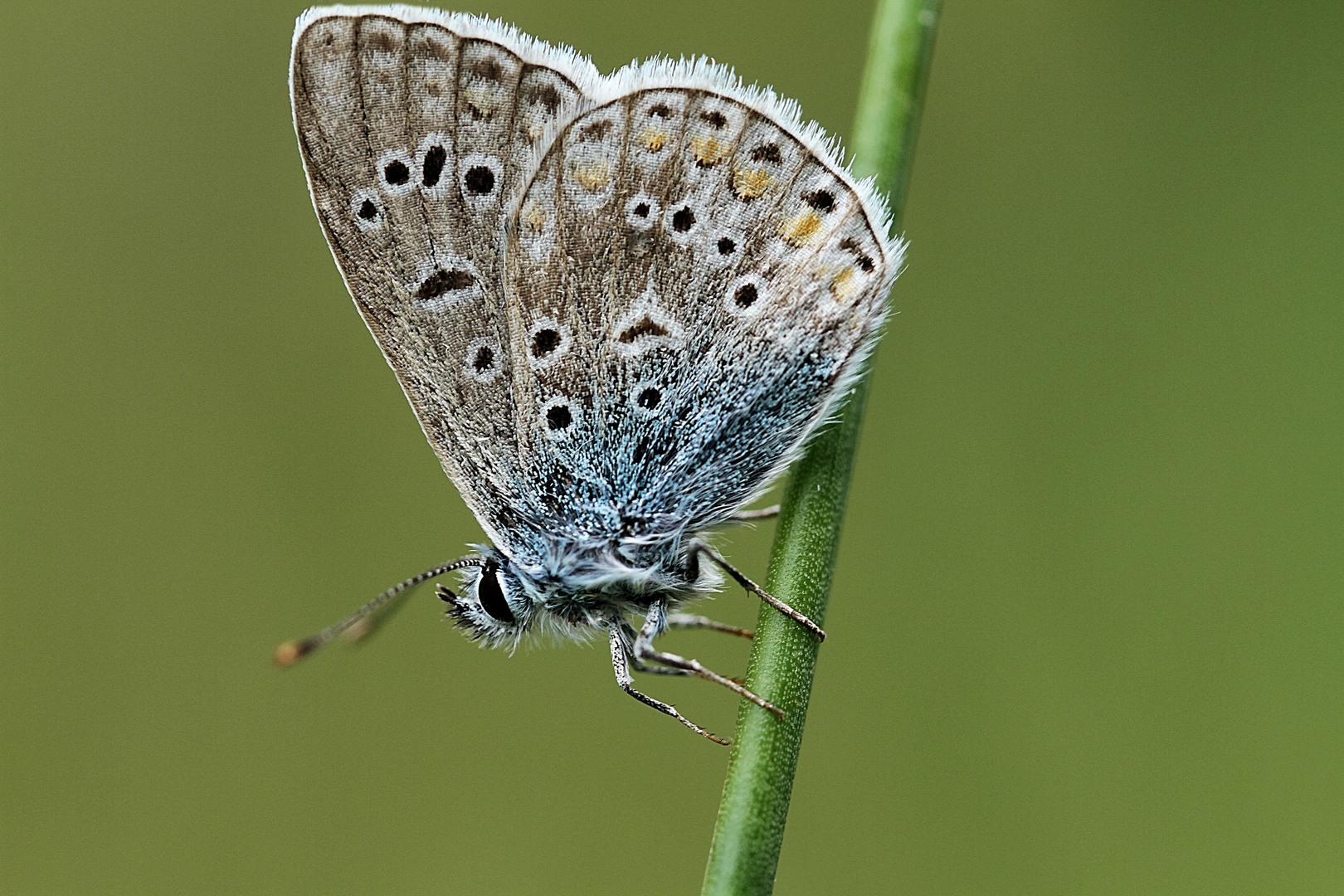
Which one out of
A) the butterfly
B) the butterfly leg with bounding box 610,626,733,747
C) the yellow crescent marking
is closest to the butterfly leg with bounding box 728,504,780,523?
the butterfly

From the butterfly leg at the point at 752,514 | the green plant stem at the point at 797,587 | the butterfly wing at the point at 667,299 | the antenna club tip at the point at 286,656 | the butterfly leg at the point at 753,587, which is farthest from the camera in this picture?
the butterfly leg at the point at 752,514

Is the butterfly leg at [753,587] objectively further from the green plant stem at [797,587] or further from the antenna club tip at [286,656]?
the antenna club tip at [286,656]

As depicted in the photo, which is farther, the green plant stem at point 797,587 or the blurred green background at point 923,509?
the blurred green background at point 923,509

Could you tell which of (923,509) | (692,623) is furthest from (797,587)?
(923,509)

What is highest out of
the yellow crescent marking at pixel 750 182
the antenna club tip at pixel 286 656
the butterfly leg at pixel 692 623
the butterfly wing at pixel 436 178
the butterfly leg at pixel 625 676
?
the yellow crescent marking at pixel 750 182

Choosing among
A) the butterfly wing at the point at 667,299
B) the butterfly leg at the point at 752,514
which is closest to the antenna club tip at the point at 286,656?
the butterfly wing at the point at 667,299

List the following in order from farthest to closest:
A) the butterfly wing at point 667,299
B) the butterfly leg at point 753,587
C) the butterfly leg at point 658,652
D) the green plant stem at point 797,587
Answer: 1. the butterfly wing at point 667,299
2. the butterfly leg at point 658,652
3. the butterfly leg at point 753,587
4. the green plant stem at point 797,587

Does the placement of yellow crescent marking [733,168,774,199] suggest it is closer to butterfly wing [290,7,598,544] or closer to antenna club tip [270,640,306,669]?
butterfly wing [290,7,598,544]

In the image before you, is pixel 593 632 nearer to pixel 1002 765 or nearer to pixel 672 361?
pixel 672 361
